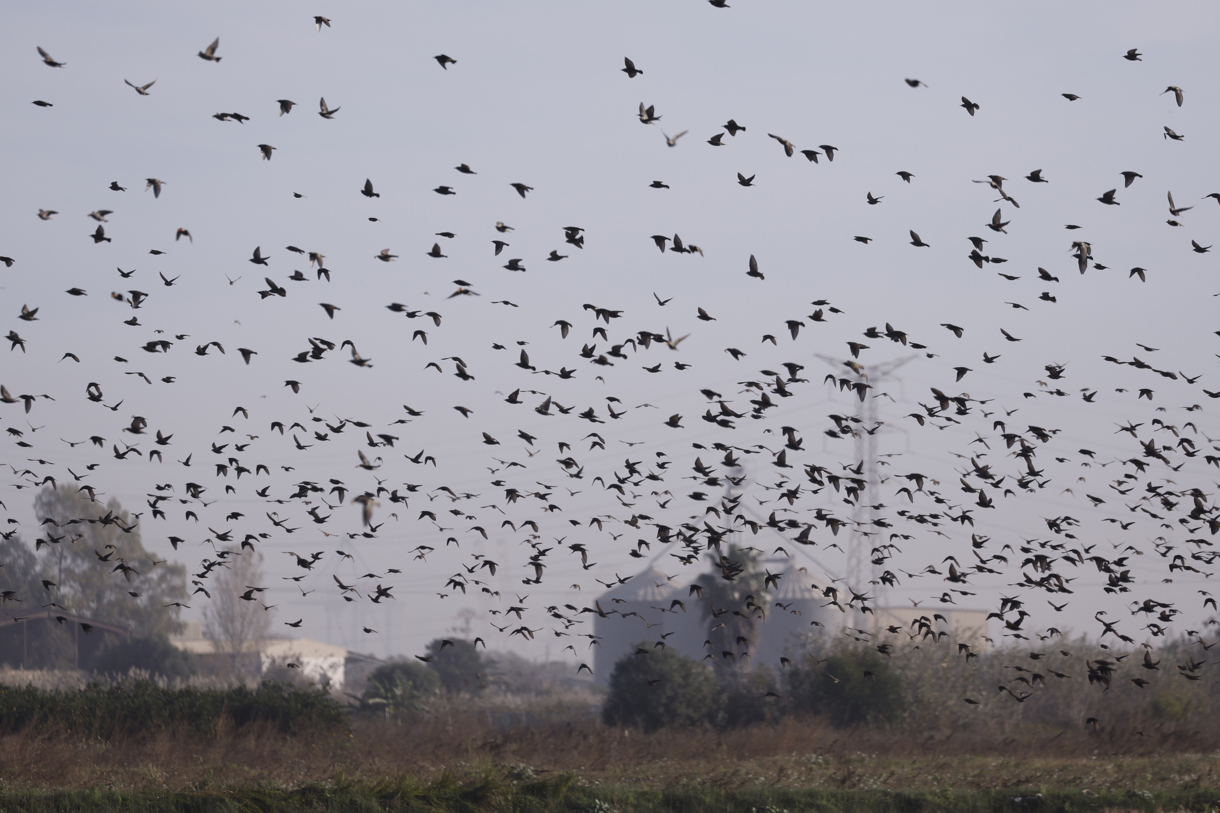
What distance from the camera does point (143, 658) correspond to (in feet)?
294

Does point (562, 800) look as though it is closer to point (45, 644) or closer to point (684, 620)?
point (45, 644)

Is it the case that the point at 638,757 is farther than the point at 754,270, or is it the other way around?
the point at 638,757

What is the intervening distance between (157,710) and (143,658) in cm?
5622

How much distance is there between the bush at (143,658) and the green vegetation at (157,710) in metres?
51.2

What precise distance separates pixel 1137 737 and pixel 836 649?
1339 cm

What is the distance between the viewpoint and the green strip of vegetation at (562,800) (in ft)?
81.1

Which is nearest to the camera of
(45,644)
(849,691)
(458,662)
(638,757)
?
(638,757)

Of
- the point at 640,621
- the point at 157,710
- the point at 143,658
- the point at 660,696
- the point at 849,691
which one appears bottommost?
the point at 143,658

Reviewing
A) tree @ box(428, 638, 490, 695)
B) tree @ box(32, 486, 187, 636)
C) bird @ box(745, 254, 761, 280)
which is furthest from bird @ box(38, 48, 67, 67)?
tree @ box(32, 486, 187, 636)

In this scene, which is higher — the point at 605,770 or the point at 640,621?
the point at 640,621

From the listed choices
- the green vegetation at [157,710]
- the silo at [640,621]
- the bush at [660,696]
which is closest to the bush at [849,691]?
the bush at [660,696]

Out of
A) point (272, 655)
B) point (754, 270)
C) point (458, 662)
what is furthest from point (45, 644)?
point (754, 270)

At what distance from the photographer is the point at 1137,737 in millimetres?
41375

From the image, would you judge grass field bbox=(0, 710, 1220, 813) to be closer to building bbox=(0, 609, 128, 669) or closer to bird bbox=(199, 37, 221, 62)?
bird bbox=(199, 37, 221, 62)
